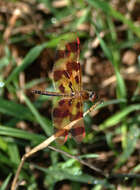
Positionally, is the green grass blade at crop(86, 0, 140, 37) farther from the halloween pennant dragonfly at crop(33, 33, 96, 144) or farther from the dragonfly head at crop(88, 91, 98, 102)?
the dragonfly head at crop(88, 91, 98, 102)

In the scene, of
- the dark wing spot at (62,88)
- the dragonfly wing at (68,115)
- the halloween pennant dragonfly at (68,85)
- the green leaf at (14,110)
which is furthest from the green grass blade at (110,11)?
the green leaf at (14,110)

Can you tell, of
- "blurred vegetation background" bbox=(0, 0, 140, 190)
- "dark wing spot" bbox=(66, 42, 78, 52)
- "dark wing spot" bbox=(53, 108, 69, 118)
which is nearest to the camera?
"dark wing spot" bbox=(53, 108, 69, 118)

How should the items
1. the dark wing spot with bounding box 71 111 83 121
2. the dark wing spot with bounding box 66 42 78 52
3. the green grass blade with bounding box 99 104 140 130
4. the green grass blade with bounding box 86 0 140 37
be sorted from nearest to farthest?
the dark wing spot with bounding box 71 111 83 121, the dark wing spot with bounding box 66 42 78 52, the green grass blade with bounding box 99 104 140 130, the green grass blade with bounding box 86 0 140 37

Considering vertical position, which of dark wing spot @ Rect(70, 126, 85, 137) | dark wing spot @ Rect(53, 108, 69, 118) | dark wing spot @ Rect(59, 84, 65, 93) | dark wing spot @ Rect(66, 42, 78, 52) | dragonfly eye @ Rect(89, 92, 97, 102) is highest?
dark wing spot @ Rect(66, 42, 78, 52)

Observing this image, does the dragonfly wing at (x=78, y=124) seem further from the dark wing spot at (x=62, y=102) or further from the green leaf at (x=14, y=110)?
the green leaf at (x=14, y=110)

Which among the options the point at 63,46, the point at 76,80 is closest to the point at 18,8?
the point at 63,46

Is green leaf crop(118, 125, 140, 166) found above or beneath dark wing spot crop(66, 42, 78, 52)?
beneath

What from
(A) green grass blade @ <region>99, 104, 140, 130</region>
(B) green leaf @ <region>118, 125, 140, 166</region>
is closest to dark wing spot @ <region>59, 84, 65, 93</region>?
(A) green grass blade @ <region>99, 104, 140, 130</region>

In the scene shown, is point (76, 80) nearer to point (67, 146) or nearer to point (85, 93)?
point (85, 93)
